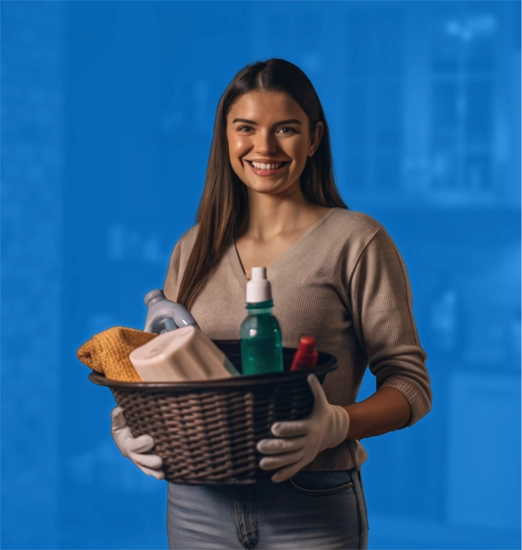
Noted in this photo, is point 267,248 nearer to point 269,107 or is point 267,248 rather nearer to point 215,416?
point 269,107

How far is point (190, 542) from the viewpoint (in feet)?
4.26

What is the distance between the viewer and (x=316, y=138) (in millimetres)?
1430

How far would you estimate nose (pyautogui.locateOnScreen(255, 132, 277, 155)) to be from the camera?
4.36ft

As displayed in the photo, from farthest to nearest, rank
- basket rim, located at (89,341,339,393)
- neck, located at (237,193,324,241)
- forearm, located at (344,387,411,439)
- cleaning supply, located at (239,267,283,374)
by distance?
neck, located at (237,193,324,241) → forearm, located at (344,387,411,439) → cleaning supply, located at (239,267,283,374) → basket rim, located at (89,341,339,393)

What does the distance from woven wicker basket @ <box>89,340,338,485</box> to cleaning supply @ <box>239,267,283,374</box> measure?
6 cm

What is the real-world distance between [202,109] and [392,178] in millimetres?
737

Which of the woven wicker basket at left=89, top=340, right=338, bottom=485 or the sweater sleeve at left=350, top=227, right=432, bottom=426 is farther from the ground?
the sweater sleeve at left=350, top=227, right=432, bottom=426

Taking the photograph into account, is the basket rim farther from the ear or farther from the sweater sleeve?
the ear

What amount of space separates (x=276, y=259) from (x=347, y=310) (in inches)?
5.8

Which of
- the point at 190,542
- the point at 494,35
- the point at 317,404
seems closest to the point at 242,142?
the point at 317,404

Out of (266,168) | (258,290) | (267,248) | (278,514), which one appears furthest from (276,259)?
(278,514)

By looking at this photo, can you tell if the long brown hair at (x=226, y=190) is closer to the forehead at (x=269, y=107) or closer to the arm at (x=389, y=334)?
the forehead at (x=269, y=107)

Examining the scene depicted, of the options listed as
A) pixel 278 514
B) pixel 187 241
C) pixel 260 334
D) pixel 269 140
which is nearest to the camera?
pixel 260 334

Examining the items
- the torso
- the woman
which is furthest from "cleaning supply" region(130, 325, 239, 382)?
the torso
